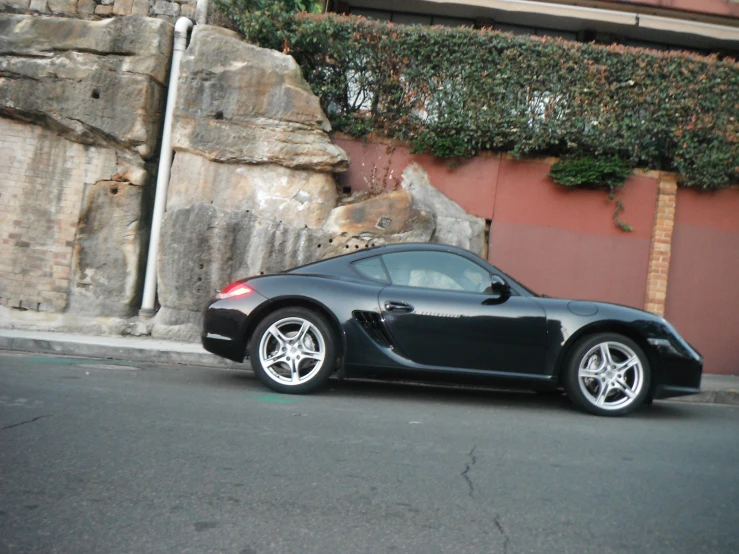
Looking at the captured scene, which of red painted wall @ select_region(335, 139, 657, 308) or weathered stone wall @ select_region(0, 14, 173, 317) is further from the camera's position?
red painted wall @ select_region(335, 139, 657, 308)

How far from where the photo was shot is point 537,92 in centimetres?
1041

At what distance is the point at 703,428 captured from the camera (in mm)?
6027

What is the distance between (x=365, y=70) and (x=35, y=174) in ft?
15.9

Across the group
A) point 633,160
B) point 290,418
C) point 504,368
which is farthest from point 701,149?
point 290,418

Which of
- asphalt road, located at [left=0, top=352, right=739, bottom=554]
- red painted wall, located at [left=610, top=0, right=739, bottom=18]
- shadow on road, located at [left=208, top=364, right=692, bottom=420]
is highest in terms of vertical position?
red painted wall, located at [left=610, top=0, right=739, bottom=18]

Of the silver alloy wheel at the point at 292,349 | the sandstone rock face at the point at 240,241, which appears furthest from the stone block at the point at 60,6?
the silver alloy wheel at the point at 292,349

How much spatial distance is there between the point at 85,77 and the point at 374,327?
249 inches

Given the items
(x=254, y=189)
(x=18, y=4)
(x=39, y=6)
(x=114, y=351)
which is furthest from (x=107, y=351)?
(x=18, y=4)

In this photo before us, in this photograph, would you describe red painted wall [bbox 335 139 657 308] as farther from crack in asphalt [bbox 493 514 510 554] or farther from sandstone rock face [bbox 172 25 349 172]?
crack in asphalt [bbox 493 514 510 554]

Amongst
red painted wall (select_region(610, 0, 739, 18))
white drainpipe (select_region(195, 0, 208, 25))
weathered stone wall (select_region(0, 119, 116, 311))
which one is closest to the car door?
weathered stone wall (select_region(0, 119, 116, 311))

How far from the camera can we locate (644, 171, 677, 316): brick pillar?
1048 centimetres

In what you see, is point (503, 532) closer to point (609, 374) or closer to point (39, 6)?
point (609, 374)

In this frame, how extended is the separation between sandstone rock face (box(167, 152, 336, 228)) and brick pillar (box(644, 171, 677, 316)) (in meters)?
4.71

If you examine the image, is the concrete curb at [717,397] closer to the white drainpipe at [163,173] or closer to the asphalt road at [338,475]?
the asphalt road at [338,475]
